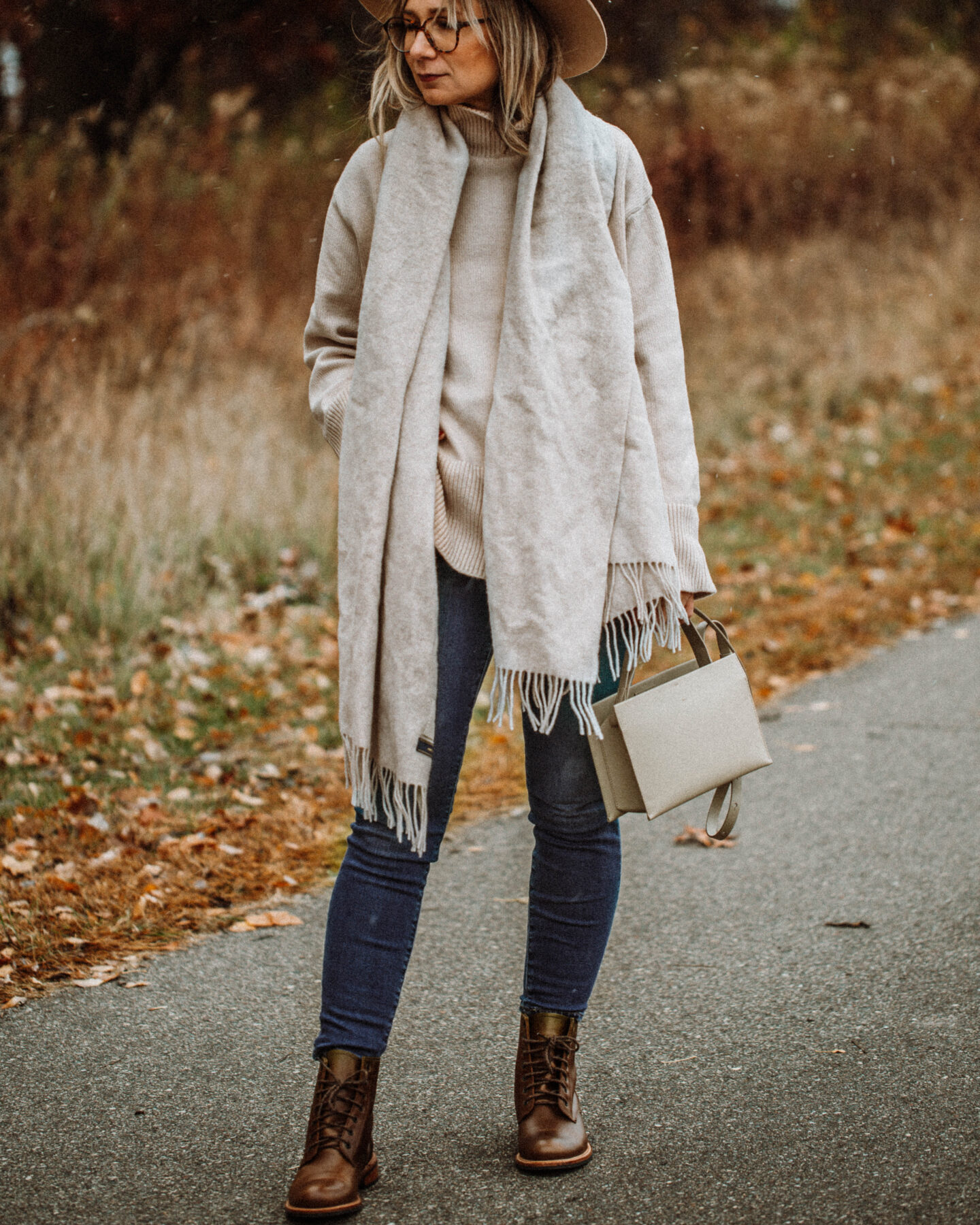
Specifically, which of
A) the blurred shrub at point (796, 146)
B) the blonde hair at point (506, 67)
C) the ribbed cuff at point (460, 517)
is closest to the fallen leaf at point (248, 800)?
the ribbed cuff at point (460, 517)

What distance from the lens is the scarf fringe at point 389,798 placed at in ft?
6.91

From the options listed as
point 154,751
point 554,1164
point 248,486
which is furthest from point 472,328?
point 248,486

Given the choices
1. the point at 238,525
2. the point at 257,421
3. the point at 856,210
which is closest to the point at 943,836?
the point at 238,525

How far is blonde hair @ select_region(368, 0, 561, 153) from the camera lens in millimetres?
2094

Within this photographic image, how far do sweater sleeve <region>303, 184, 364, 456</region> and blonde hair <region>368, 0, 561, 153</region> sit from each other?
18 cm

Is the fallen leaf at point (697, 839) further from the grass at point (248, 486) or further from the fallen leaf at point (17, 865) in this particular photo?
the fallen leaf at point (17, 865)

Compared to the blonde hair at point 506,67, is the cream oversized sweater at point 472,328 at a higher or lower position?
lower

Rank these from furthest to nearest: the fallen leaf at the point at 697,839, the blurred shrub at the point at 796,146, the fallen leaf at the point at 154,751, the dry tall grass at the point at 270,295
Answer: the blurred shrub at the point at 796,146
the dry tall grass at the point at 270,295
the fallen leaf at the point at 154,751
the fallen leaf at the point at 697,839

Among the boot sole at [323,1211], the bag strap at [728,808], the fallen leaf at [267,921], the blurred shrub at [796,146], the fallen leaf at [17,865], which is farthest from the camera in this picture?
the blurred shrub at [796,146]

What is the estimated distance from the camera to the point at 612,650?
2.24 metres

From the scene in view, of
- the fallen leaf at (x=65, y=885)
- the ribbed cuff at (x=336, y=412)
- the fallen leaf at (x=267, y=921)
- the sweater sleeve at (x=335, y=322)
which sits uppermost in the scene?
the sweater sleeve at (x=335, y=322)

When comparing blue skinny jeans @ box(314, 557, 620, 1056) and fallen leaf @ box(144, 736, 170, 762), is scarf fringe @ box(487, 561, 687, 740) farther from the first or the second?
fallen leaf @ box(144, 736, 170, 762)

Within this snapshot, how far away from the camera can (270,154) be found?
A: 912cm

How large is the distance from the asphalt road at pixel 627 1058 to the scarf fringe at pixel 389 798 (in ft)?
1.95
